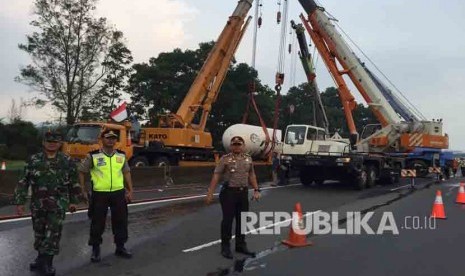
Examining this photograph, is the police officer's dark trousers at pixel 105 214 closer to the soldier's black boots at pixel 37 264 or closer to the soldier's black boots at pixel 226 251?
the soldier's black boots at pixel 37 264

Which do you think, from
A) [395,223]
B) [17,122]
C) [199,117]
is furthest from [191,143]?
[17,122]

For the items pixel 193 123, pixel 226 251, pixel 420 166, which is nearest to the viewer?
pixel 226 251

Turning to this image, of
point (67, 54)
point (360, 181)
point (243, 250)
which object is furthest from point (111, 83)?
point (243, 250)

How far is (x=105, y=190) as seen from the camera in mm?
7027

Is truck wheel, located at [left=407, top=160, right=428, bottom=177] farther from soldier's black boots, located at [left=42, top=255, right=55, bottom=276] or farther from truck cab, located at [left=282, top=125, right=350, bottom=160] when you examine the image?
soldier's black boots, located at [left=42, top=255, right=55, bottom=276]

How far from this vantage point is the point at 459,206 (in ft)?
48.5

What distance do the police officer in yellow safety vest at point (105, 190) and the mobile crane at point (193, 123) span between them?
14697 millimetres

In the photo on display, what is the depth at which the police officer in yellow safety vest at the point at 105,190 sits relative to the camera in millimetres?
6980

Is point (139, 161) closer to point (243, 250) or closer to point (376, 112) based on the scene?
point (376, 112)

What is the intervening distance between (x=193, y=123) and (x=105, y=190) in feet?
63.4

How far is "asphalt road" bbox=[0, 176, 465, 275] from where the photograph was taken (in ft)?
22.1

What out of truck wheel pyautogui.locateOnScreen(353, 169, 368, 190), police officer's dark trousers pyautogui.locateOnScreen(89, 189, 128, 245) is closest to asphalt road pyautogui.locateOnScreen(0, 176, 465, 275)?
police officer's dark trousers pyautogui.locateOnScreen(89, 189, 128, 245)

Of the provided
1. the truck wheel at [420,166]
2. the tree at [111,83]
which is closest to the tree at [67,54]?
the tree at [111,83]

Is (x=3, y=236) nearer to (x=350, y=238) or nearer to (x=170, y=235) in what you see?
(x=170, y=235)
